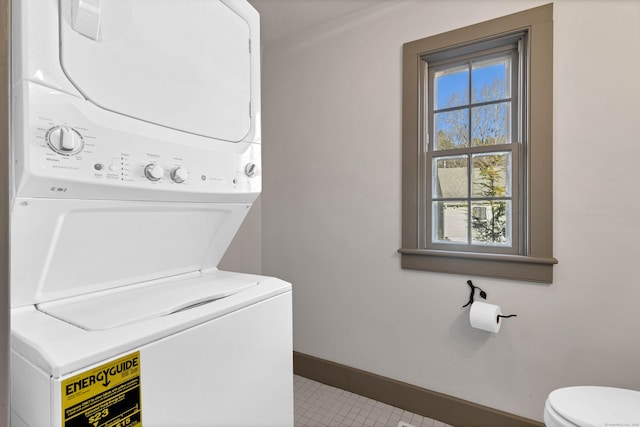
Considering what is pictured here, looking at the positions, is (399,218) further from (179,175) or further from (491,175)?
(179,175)

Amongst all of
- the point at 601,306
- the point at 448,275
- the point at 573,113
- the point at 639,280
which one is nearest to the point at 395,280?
the point at 448,275

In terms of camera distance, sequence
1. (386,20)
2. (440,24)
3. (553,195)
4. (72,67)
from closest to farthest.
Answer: (72,67), (553,195), (440,24), (386,20)

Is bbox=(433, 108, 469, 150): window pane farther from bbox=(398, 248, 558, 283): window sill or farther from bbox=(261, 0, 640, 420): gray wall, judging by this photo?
bbox=(398, 248, 558, 283): window sill

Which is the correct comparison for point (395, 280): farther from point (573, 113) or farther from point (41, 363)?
point (41, 363)

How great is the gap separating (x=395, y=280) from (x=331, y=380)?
2.88ft

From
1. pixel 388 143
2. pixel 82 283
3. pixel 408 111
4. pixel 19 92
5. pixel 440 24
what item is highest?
pixel 440 24

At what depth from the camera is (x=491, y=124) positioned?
195 cm

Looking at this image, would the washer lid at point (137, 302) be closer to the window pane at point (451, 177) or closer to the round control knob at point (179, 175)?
the round control knob at point (179, 175)

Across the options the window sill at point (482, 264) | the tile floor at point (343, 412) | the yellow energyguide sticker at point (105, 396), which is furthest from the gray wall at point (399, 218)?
the yellow energyguide sticker at point (105, 396)

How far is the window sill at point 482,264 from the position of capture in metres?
1.71

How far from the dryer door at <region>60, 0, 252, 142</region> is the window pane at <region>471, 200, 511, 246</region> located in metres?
1.46

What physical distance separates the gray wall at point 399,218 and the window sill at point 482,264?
0.17 feet

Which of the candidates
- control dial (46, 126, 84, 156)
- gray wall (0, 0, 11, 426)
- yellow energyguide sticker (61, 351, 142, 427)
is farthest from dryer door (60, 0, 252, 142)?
yellow energyguide sticker (61, 351, 142, 427)

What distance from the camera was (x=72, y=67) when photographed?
75cm
